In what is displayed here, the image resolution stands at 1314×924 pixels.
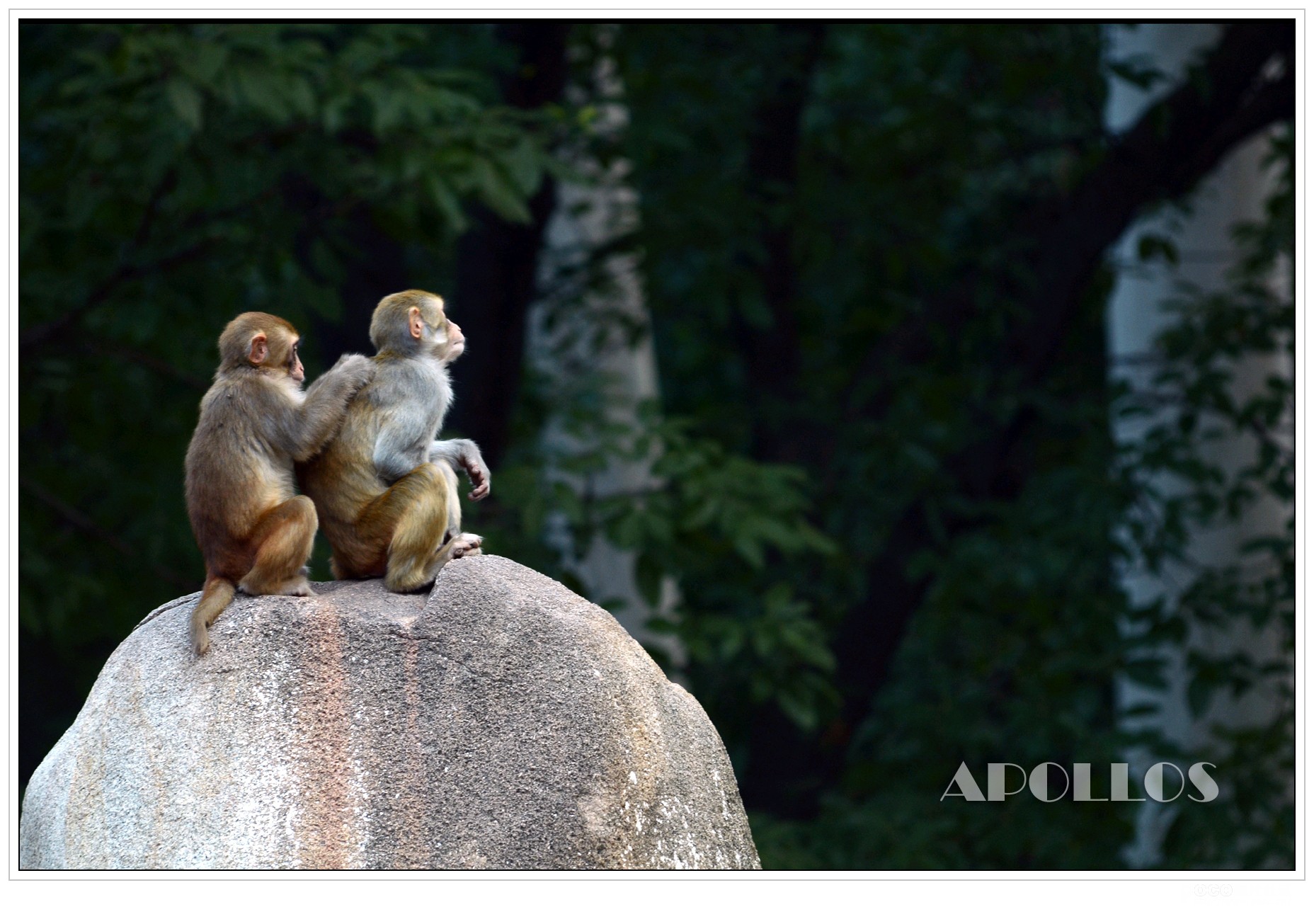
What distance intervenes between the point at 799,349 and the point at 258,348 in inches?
302

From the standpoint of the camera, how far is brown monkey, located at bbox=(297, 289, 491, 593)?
427 centimetres

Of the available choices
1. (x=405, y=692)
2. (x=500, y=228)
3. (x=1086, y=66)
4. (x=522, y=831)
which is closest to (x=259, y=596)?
(x=405, y=692)

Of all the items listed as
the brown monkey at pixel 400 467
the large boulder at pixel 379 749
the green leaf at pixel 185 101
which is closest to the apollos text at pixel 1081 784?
the large boulder at pixel 379 749

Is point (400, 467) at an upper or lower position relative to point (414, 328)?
lower

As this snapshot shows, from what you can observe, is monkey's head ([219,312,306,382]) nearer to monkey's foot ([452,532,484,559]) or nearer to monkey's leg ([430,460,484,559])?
monkey's leg ([430,460,484,559])

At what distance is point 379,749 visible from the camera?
13.4ft

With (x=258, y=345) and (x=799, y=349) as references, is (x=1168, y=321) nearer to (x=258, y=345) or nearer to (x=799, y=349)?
(x=799, y=349)

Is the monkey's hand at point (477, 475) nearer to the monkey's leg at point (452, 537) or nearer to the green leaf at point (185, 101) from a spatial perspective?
the monkey's leg at point (452, 537)

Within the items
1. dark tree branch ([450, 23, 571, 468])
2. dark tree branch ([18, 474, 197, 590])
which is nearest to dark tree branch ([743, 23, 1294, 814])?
dark tree branch ([450, 23, 571, 468])

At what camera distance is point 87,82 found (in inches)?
279

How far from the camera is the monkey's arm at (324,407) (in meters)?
4.27

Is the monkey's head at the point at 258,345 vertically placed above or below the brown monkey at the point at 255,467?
above

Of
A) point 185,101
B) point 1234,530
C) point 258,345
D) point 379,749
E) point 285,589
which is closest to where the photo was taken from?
point 379,749

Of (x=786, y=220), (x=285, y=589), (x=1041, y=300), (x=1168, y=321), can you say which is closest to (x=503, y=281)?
(x=786, y=220)
